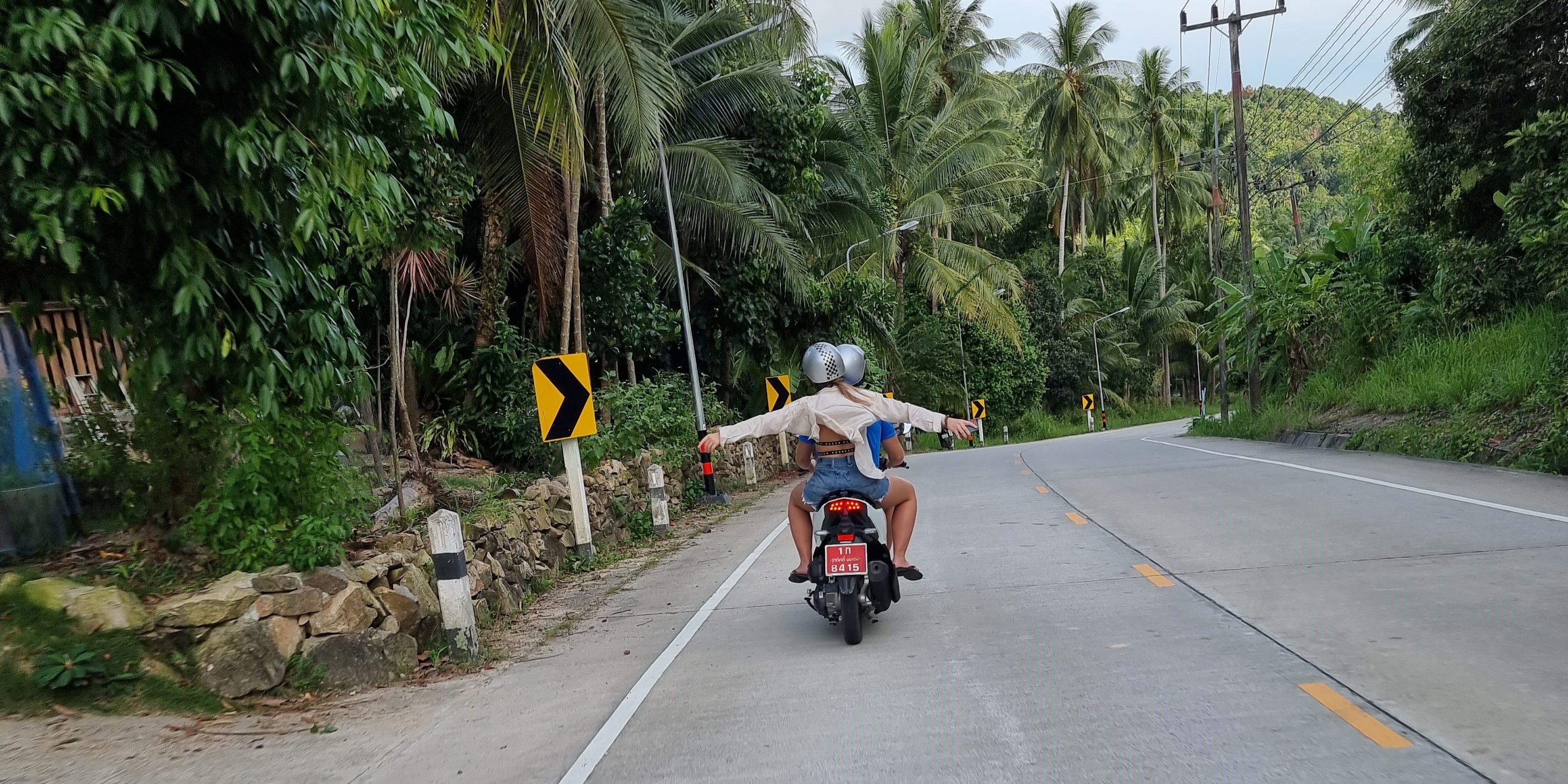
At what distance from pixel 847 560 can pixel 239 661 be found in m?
3.67

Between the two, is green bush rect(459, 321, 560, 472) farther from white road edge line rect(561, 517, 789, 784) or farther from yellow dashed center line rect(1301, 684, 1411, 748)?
yellow dashed center line rect(1301, 684, 1411, 748)

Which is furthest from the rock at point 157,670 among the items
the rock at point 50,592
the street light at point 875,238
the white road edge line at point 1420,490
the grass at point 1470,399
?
the street light at point 875,238

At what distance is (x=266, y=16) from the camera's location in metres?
5.61

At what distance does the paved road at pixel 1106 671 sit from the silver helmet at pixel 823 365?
1708 mm

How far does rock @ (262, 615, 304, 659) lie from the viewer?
6.98 metres

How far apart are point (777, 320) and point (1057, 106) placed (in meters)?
32.1

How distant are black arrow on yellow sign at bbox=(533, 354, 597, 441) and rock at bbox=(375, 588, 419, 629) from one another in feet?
13.5

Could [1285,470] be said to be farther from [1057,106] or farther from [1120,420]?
[1120,420]

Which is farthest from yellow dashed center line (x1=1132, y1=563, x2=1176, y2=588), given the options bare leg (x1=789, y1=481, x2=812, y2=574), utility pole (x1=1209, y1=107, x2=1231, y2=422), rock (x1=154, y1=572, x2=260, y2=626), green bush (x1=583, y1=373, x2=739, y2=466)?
utility pole (x1=1209, y1=107, x2=1231, y2=422)

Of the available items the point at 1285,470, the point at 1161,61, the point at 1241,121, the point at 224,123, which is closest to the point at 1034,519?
the point at 1285,470

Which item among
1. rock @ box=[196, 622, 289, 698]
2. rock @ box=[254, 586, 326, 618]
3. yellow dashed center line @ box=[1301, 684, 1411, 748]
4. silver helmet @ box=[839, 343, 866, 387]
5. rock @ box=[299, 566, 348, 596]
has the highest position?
silver helmet @ box=[839, 343, 866, 387]

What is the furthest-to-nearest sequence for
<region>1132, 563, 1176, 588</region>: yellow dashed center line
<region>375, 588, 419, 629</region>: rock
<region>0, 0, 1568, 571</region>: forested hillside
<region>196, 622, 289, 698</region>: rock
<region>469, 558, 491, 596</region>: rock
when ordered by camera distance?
<region>469, 558, 491, 596</region>: rock
<region>1132, 563, 1176, 588</region>: yellow dashed center line
<region>375, 588, 419, 629</region>: rock
<region>196, 622, 289, 698</region>: rock
<region>0, 0, 1568, 571</region>: forested hillside

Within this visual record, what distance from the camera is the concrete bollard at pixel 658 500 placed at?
15.2 m

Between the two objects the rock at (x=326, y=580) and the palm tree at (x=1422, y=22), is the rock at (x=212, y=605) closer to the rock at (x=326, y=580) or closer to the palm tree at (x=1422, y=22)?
the rock at (x=326, y=580)
